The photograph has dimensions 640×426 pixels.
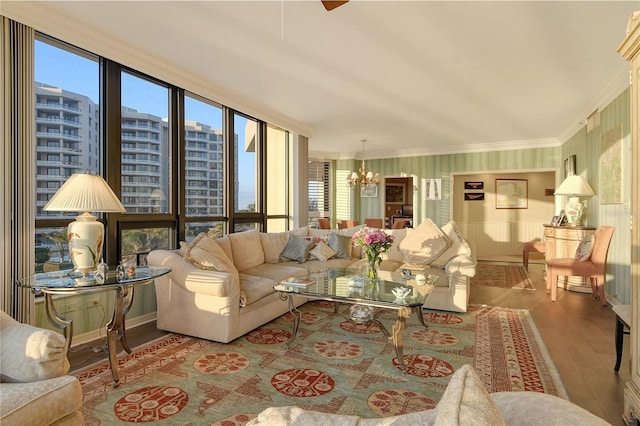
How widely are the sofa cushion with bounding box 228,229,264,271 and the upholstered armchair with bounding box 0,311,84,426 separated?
8.50ft

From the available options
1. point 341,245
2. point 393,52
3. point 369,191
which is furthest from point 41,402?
point 369,191

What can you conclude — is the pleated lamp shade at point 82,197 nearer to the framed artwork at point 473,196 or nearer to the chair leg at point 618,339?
the chair leg at point 618,339

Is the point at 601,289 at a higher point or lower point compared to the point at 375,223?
lower

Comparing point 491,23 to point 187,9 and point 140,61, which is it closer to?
point 187,9

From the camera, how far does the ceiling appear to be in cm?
284

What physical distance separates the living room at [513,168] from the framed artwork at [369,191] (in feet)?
0.46

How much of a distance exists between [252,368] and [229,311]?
62 centimetres

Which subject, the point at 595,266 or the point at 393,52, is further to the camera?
the point at 595,266

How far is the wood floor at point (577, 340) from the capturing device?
7.66ft

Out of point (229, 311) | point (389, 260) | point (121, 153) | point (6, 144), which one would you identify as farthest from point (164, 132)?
point (389, 260)

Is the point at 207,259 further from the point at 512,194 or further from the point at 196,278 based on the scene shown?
the point at 512,194

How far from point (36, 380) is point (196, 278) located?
167 cm

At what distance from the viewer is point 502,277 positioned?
21.0 ft

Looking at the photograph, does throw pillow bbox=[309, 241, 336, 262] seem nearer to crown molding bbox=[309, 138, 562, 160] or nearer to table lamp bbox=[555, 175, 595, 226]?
table lamp bbox=[555, 175, 595, 226]
